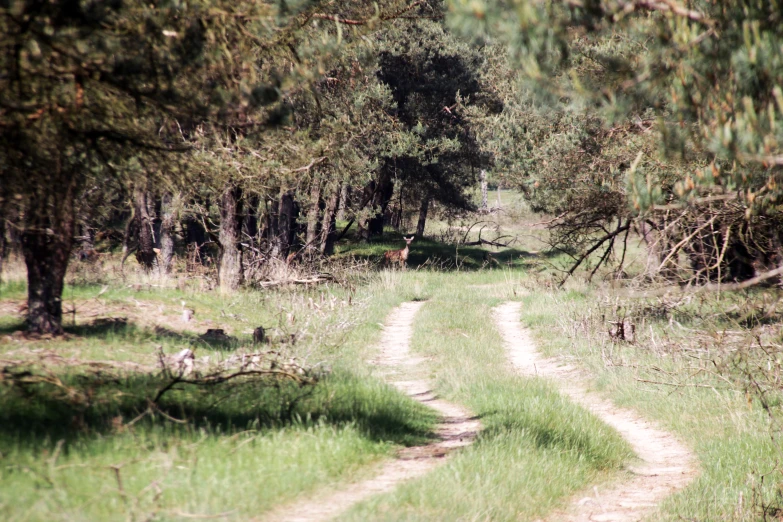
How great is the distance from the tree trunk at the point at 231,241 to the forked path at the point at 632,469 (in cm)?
702

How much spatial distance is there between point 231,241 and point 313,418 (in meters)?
10.5

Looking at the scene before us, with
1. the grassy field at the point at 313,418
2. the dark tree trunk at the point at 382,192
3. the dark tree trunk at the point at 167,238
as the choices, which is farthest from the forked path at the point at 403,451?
the dark tree trunk at the point at 382,192

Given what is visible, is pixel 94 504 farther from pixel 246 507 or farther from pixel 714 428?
pixel 714 428

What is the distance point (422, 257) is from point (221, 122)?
26.2 metres

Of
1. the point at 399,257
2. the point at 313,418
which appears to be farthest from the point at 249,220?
A: the point at 313,418

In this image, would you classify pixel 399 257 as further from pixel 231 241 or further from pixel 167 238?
pixel 231 241

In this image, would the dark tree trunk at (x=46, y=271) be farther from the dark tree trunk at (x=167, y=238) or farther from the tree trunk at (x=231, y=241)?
the dark tree trunk at (x=167, y=238)

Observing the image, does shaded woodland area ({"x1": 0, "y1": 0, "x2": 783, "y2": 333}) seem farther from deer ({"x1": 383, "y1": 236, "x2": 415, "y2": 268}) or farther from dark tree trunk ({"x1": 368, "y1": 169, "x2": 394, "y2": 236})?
dark tree trunk ({"x1": 368, "y1": 169, "x2": 394, "y2": 236})

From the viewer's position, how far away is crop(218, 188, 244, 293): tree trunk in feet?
55.6

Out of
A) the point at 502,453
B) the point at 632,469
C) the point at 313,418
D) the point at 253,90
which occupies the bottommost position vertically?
the point at 632,469

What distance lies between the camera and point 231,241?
1714 centimetres

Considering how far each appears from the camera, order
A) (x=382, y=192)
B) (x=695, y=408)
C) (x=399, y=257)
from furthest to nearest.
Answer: (x=382, y=192), (x=399, y=257), (x=695, y=408)

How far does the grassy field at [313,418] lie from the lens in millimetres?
5031

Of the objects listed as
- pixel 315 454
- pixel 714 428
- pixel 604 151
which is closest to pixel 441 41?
pixel 604 151
